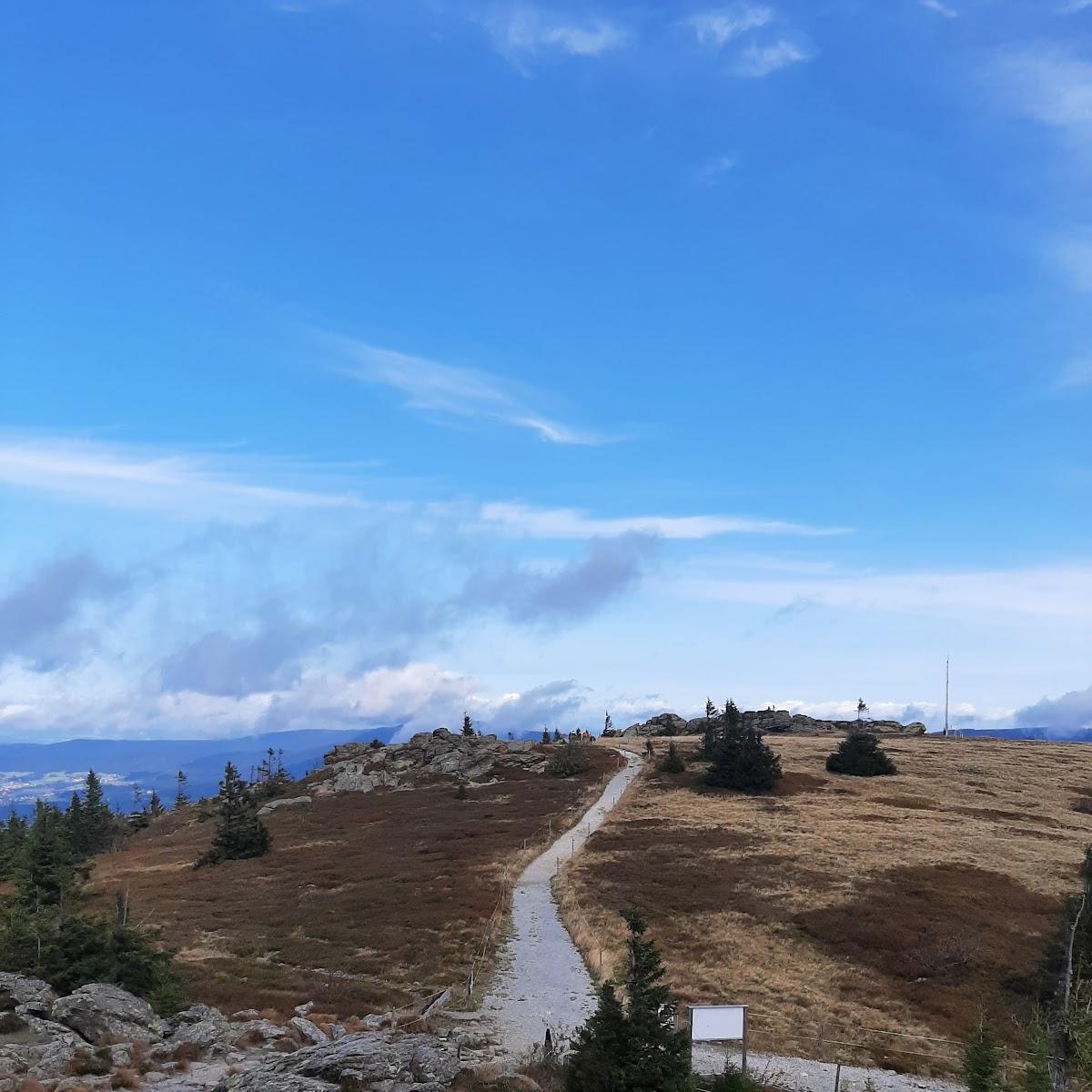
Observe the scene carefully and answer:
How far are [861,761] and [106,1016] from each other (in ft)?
238

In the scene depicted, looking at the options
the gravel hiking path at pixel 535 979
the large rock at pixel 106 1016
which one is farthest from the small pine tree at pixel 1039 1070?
the large rock at pixel 106 1016

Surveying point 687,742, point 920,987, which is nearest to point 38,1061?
point 920,987

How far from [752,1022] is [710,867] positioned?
20362 millimetres

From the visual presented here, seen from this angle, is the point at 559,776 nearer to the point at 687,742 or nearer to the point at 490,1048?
the point at 687,742

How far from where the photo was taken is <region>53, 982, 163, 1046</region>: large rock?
70.0 feet

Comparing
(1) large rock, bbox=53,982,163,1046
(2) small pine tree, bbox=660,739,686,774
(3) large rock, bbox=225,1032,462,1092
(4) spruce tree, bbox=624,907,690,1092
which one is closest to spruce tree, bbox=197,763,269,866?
(1) large rock, bbox=53,982,163,1046

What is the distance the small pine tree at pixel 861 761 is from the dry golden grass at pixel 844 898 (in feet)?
20.4

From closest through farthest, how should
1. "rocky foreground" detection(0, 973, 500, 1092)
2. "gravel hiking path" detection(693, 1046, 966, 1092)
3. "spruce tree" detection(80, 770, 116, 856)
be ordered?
"rocky foreground" detection(0, 973, 500, 1092) → "gravel hiking path" detection(693, 1046, 966, 1092) → "spruce tree" detection(80, 770, 116, 856)

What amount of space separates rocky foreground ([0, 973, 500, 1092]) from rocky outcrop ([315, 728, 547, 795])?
210 feet

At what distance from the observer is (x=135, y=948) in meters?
25.8

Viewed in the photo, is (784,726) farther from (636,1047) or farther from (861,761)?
(636,1047)

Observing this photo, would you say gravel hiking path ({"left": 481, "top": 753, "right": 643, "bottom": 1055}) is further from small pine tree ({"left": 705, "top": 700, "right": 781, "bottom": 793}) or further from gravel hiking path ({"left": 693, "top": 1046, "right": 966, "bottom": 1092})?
small pine tree ({"left": 705, "top": 700, "right": 781, "bottom": 793})

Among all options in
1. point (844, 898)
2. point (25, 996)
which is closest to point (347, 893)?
point (25, 996)

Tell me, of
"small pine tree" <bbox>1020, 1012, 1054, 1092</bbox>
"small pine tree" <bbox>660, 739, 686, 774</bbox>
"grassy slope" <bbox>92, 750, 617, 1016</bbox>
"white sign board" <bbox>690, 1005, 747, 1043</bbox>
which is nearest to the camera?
"small pine tree" <bbox>1020, 1012, 1054, 1092</bbox>
